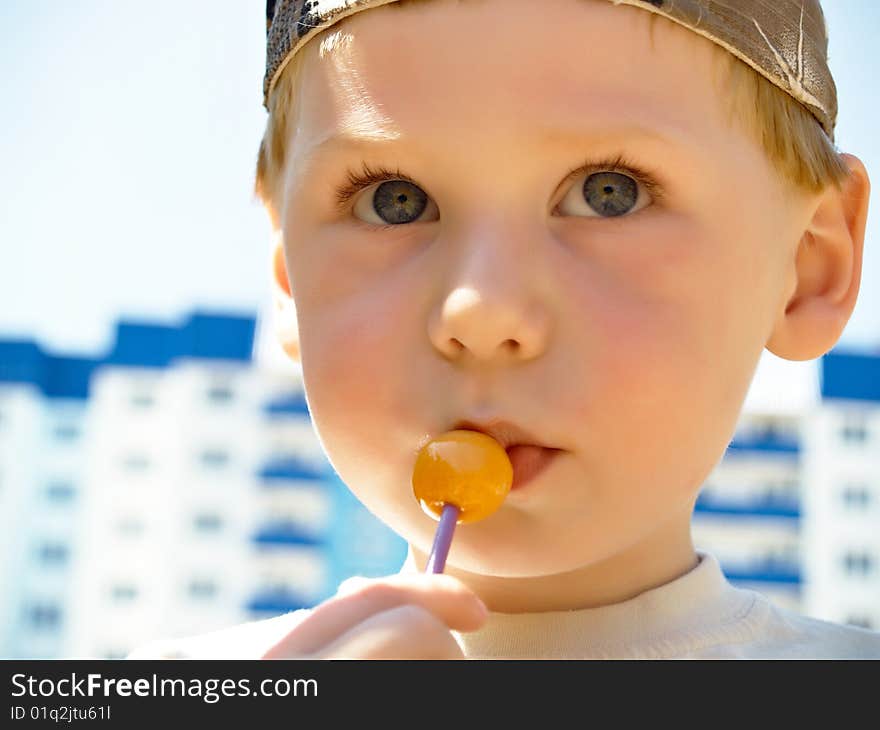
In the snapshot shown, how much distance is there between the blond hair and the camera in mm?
765

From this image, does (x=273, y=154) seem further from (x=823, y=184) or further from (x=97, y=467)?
(x=97, y=467)

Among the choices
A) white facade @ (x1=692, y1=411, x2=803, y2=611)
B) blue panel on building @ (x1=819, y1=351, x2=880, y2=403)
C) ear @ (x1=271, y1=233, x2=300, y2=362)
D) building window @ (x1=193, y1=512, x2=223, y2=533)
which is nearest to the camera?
ear @ (x1=271, y1=233, x2=300, y2=362)

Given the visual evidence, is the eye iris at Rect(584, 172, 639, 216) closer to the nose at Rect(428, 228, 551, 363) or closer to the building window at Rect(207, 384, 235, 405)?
the nose at Rect(428, 228, 551, 363)

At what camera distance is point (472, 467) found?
0.64 metres

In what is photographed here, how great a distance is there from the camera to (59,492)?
23047 mm

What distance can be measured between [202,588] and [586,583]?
21.8 m

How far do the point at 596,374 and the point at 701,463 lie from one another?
0.13m

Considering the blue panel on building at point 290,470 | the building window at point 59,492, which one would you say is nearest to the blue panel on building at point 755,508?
the blue panel on building at point 290,470

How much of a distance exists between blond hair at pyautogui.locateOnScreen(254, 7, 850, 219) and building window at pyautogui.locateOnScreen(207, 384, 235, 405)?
2123cm

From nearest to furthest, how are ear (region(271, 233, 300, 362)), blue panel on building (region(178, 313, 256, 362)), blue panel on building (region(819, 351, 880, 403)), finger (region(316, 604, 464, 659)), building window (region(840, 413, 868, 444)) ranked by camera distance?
finger (region(316, 604, 464, 659)) → ear (region(271, 233, 300, 362)) → blue panel on building (region(819, 351, 880, 403)) → building window (region(840, 413, 868, 444)) → blue panel on building (region(178, 313, 256, 362))

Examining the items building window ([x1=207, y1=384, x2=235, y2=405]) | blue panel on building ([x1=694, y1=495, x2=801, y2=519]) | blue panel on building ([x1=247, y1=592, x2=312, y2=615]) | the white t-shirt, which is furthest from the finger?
building window ([x1=207, y1=384, x2=235, y2=405])

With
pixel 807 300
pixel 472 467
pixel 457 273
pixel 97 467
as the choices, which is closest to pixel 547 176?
pixel 457 273

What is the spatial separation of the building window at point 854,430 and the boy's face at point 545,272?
21.7 metres

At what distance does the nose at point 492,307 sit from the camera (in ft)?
2.10
